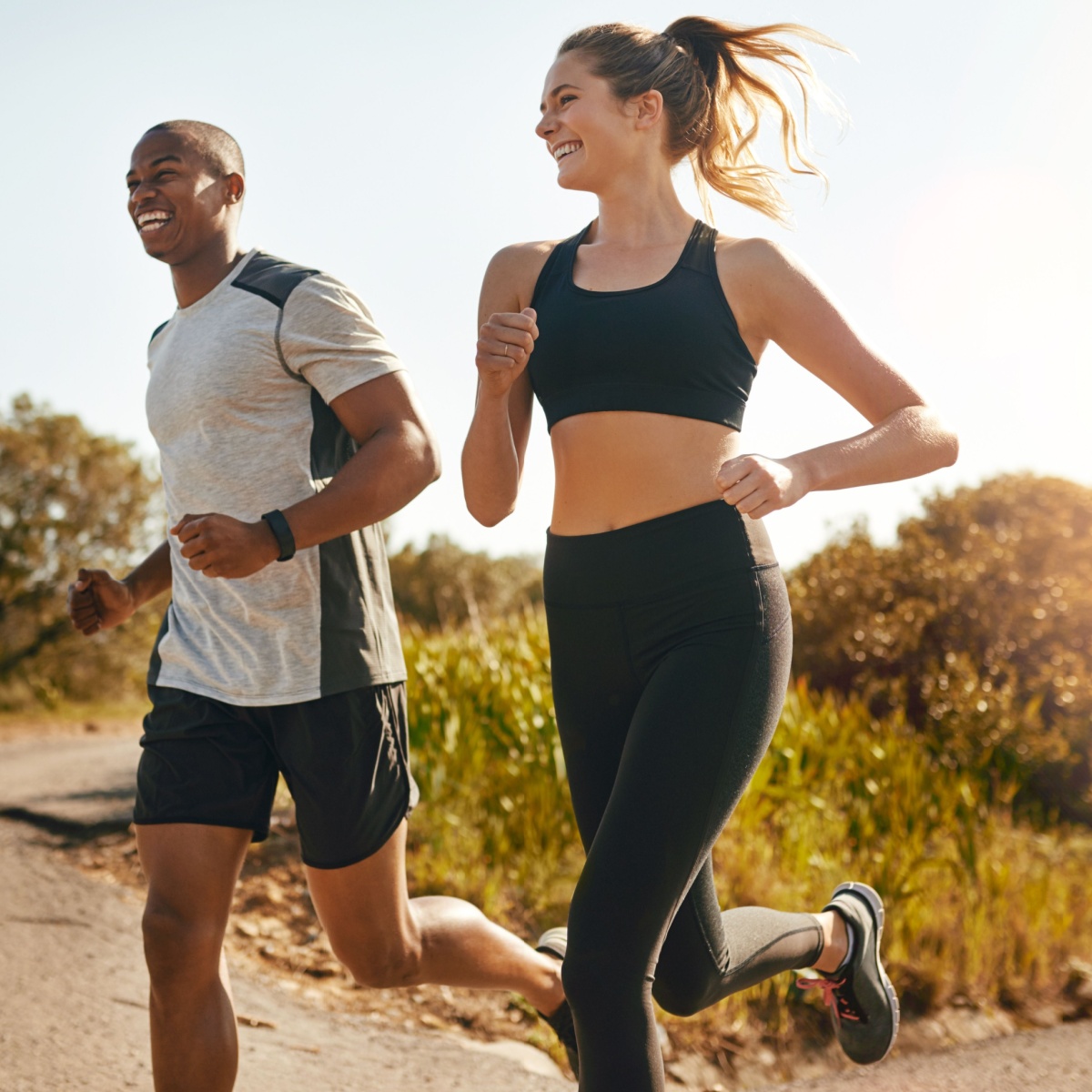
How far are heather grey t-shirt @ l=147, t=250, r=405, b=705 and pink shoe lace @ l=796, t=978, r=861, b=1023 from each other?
1.40m

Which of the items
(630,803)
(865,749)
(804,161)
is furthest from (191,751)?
(865,749)

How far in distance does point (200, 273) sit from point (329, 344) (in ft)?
1.43

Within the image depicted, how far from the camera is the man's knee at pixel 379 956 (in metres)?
2.47

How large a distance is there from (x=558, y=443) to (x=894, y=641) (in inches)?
251

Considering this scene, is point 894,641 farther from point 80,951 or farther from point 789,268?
point 789,268

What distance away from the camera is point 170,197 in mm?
2656

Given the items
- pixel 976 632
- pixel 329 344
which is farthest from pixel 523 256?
pixel 976 632

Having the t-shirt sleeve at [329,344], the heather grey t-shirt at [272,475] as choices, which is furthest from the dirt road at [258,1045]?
the t-shirt sleeve at [329,344]

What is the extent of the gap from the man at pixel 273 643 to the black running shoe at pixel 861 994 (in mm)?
988

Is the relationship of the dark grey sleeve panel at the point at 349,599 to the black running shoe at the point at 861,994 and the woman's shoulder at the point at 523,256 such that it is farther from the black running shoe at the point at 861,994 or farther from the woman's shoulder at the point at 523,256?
the black running shoe at the point at 861,994

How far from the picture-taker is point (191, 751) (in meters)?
2.42

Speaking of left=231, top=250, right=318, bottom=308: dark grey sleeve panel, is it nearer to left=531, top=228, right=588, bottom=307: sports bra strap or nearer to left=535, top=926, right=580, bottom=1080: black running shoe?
left=531, top=228, right=588, bottom=307: sports bra strap

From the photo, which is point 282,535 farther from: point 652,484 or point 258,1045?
point 258,1045

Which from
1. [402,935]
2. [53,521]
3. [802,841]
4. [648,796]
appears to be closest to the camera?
[648,796]
